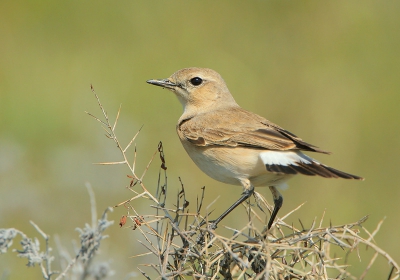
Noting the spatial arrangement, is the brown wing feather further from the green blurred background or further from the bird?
the green blurred background

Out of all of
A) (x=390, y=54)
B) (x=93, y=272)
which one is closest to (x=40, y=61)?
(x=390, y=54)

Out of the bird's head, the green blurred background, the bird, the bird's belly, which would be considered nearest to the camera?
the bird

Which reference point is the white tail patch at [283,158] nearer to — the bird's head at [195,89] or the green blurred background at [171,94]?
the bird's head at [195,89]

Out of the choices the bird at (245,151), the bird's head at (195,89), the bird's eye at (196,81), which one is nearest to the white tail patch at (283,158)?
the bird at (245,151)

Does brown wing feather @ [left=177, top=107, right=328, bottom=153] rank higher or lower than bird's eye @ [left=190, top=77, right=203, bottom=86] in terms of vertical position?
lower

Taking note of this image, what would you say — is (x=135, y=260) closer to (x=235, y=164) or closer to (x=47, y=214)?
(x=235, y=164)

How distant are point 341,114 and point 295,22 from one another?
6.68 feet

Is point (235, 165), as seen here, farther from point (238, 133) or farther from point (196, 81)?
point (196, 81)

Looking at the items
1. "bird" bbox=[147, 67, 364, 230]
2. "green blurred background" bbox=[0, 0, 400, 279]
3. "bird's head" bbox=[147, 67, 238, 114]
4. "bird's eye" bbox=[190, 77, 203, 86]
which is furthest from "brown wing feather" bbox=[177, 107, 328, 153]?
"green blurred background" bbox=[0, 0, 400, 279]

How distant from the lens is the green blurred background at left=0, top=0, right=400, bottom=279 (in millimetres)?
7312

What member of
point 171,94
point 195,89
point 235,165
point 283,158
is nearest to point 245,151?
point 235,165

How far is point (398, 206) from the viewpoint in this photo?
304 inches

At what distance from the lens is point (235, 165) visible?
4.95 m

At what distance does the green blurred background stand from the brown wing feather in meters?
1.65
